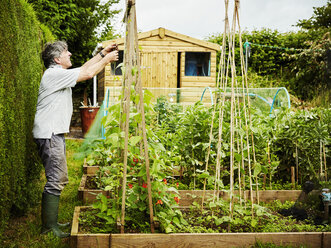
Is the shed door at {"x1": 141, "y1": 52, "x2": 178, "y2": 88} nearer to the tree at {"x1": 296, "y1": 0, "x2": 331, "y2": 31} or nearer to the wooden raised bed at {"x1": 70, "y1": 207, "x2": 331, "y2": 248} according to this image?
the tree at {"x1": 296, "y1": 0, "x2": 331, "y2": 31}

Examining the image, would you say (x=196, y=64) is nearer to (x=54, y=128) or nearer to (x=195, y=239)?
(x=54, y=128)

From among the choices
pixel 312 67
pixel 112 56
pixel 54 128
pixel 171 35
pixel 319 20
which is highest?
pixel 319 20

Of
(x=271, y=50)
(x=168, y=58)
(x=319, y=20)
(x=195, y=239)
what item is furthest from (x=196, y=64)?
(x=195, y=239)

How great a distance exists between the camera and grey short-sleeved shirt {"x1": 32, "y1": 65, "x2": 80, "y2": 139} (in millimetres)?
2982

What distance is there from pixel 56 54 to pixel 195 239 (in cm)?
205

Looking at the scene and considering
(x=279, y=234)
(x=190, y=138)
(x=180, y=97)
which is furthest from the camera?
(x=180, y=97)

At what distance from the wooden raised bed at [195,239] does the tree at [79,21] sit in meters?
10.4

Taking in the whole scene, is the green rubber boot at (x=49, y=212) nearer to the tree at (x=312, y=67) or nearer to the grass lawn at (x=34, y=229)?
the grass lawn at (x=34, y=229)

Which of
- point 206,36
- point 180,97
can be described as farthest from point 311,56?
point 180,97

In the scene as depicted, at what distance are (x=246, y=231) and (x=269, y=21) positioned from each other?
47.0ft

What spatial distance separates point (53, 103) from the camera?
3.01 metres

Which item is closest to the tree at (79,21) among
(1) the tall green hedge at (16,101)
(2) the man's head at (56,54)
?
(1) the tall green hedge at (16,101)

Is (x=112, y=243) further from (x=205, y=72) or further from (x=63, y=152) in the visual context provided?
(x=205, y=72)

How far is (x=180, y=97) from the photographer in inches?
320
